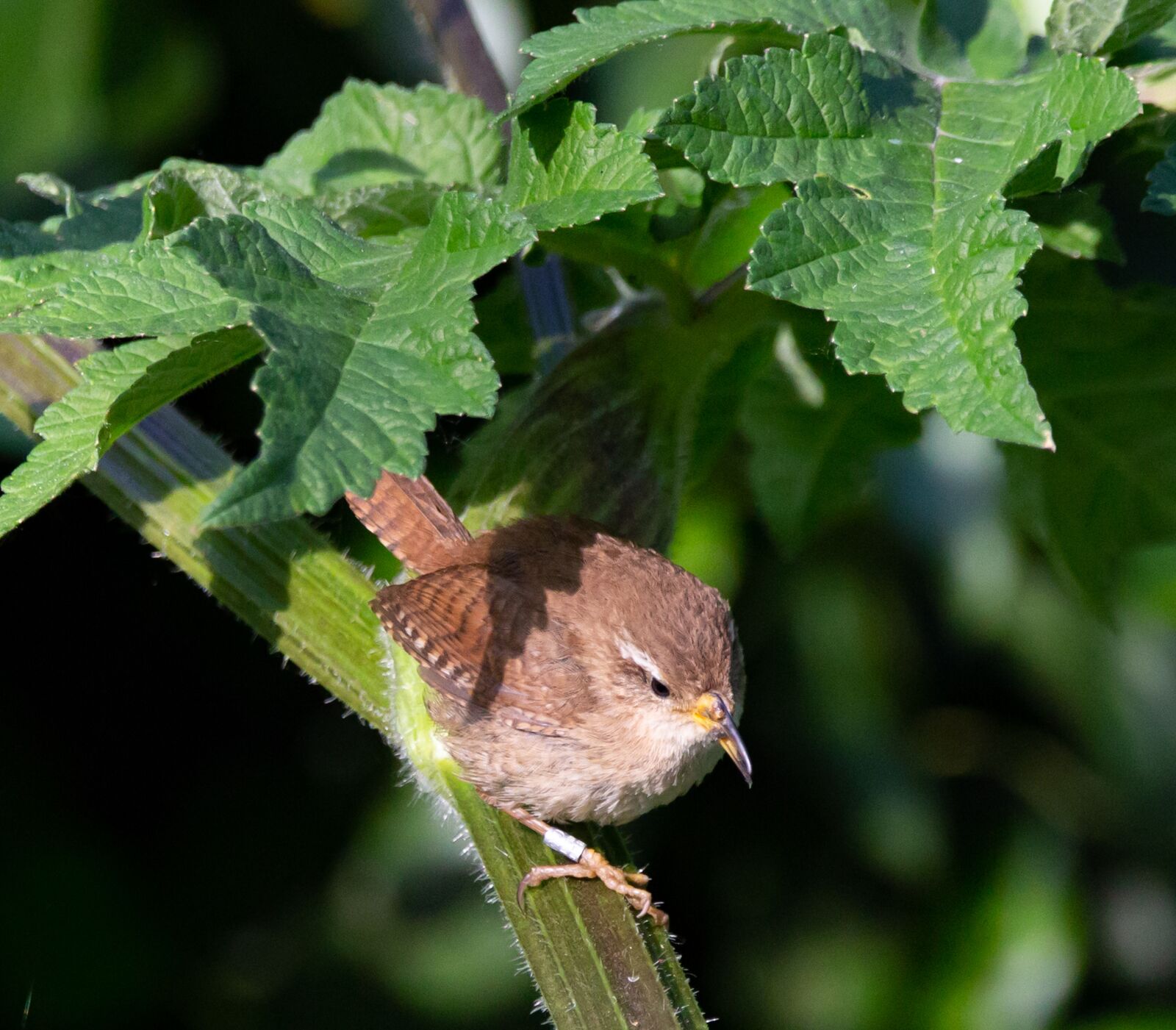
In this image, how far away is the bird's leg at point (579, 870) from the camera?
1.64 metres

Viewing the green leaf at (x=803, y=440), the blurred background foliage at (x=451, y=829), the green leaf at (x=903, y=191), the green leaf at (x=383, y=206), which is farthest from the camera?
the blurred background foliage at (x=451, y=829)

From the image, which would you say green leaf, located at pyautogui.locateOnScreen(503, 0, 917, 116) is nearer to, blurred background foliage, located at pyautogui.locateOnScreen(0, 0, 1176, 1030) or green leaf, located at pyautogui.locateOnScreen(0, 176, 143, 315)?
green leaf, located at pyautogui.locateOnScreen(0, 176, 143, 315)

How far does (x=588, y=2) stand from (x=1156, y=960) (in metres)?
2.77

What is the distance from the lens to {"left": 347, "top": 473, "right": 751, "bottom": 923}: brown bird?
80.5 inches

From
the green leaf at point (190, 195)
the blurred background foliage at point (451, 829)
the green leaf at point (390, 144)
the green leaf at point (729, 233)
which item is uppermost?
the green leaf at point (190, 195)

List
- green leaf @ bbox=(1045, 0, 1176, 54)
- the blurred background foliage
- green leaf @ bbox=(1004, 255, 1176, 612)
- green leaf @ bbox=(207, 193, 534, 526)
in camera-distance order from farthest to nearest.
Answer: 1. the blurred background foliage
2. green leaf @ bbox=(1004, 255, 1176, 612)
3. green leaf @ bbox=(1045, 0, 1176, 54)
4. green leaf @ bbox=(207, 193, 534, 526)

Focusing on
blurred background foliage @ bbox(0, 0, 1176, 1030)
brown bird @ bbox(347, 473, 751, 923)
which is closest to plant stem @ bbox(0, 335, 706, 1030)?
brown bird @ bbox(347, 473, 751, 923)

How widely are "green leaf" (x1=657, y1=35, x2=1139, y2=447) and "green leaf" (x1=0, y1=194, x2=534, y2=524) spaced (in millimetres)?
275

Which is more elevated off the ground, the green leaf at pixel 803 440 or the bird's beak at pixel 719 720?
the green leaf at pixel 803 440

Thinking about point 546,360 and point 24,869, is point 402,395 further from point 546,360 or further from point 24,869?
point 24,869

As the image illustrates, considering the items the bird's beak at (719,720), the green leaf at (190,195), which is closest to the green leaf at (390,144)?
the green leaf at (190,195)

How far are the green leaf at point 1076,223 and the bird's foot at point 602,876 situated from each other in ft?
3.27

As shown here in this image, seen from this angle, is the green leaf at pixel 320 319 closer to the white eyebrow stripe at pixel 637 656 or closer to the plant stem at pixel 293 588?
the plant stem at pixel 293 588

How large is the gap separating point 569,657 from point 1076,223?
3.95 ft
